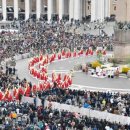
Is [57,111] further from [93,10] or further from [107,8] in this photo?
[107,8]

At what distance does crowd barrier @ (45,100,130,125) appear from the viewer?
1684 inches

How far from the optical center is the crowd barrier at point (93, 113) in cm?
4278

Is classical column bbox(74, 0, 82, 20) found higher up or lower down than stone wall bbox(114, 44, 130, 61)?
higher up

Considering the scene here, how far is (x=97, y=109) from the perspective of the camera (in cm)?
4531

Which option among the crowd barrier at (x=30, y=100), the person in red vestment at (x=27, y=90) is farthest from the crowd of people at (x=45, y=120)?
the person in red vestment at (x=27, y=90)

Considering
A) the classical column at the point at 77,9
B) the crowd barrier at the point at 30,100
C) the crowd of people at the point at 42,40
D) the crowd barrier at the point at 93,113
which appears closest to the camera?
the crowd barrier at the point at 93,113

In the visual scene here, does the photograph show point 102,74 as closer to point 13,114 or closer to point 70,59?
point 70,59

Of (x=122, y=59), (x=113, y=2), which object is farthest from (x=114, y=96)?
(x=113, y=2)

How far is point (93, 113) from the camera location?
1758 inches

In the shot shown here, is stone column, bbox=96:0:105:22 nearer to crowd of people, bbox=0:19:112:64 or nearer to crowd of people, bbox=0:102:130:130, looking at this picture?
crowd of people, bbox=0:19:112:64

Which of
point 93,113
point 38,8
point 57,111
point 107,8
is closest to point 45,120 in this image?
point 57,111

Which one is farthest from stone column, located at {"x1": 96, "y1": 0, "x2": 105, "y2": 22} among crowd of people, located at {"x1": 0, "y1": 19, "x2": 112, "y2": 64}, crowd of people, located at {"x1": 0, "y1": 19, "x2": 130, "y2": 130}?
crowd of people, located at {"x1": 0, "y1": 19, "x2": 130, "y2": 130}

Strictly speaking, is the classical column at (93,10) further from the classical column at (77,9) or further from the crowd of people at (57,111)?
the crowd of people at (57,111)

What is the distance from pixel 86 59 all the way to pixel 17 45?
10.4 meters
